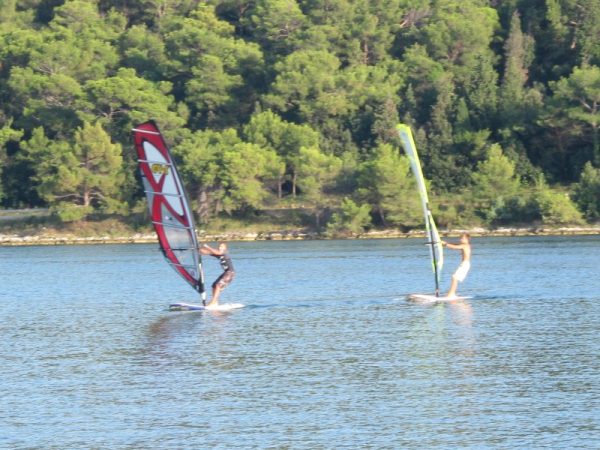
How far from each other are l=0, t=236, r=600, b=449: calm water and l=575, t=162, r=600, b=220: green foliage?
34786 mm

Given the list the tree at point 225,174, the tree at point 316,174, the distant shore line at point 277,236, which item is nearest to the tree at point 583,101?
the distant shore line at point 277,236

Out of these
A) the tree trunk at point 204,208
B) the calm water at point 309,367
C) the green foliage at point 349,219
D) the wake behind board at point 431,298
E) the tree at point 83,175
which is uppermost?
the tree at point 83,175

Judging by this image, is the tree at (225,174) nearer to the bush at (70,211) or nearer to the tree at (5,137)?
the bush at (70,211)

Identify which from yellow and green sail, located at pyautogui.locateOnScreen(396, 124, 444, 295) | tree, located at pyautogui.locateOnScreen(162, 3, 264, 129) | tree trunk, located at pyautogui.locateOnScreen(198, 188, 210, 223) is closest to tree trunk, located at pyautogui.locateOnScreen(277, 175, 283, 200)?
tree trunk, located at pyautogui.locateOnScreen(198, 188, 210, 223)

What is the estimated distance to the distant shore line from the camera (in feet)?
241

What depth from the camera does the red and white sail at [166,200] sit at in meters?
29.2

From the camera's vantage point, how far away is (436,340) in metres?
24.7

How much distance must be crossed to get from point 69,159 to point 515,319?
54.6 meters

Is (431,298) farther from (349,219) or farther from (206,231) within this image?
(206,231)

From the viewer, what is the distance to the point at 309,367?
72.3 feet

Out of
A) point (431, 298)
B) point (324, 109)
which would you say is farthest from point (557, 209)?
point (431, 298)

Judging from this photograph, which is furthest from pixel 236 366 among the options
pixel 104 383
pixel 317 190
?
pixel 317 190

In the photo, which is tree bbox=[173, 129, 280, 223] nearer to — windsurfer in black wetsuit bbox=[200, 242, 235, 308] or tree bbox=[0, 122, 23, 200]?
tree bbox=[0, 122, 23, 200]

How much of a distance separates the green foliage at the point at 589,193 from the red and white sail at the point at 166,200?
47.4 meters
